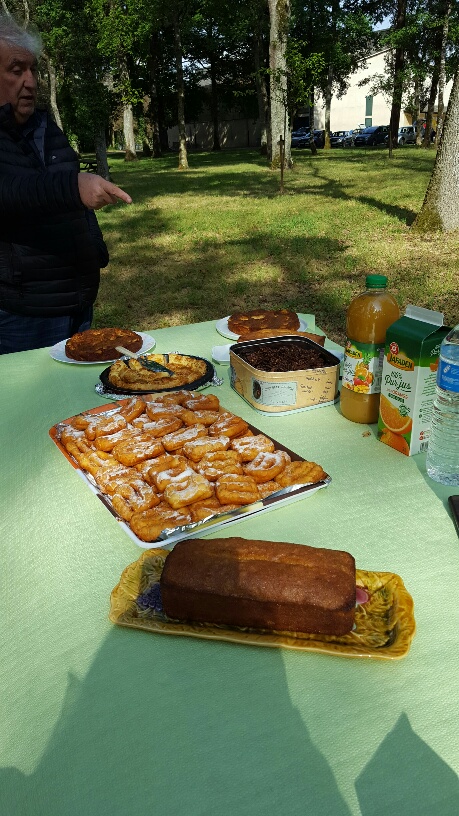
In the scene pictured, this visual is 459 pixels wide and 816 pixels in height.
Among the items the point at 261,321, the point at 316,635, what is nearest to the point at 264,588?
the point at 316,635

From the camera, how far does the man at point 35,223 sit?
8.23 feet

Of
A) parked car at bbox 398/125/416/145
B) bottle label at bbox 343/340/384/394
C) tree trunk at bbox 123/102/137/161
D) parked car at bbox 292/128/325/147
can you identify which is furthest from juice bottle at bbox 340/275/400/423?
parked car at bbox 292/128/325/147

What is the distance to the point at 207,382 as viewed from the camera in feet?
7.50

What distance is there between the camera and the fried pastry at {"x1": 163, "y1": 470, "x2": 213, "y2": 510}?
1.44 meters

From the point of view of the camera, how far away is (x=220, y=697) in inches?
39.8

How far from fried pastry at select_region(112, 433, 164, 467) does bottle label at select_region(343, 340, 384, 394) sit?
686mm

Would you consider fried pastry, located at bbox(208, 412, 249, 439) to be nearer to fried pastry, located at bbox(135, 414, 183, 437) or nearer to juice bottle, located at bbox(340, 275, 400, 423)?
fried pastry, located at bbox(135, 414, 183, 437)

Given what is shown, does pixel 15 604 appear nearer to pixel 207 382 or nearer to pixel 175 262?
pixel 207 382

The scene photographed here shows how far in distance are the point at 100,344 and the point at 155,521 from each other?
1.51 m

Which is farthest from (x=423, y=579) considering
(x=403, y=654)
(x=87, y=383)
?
(x=87, y=383)

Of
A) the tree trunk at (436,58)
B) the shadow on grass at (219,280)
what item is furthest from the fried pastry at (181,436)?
the tree trunk at (436,58)

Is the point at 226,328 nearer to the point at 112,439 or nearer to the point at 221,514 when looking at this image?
the point at 112,439

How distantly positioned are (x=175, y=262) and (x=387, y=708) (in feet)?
29.2

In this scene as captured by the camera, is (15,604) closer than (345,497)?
Yes
